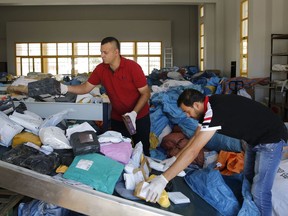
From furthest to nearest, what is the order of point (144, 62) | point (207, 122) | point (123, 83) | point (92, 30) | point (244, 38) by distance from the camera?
1. point (144, 62)
2. point (92, 30)
3. point (244, 38)
4. point (123, 83)
5. point (207, 122)

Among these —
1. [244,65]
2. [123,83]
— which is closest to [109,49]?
[123,83]

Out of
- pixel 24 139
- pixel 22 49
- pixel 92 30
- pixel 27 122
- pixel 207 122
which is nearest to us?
pixel 207 122

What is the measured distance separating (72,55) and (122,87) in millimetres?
12269

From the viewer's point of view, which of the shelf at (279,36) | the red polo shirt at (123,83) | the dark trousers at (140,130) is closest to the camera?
the red polo shirt at (123,83)

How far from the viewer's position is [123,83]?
2773mm

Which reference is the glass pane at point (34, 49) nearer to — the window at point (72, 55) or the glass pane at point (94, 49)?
the window at point (72, 55)

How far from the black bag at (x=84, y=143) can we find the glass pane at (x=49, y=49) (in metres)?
13.3

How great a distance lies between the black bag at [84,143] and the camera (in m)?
1.82

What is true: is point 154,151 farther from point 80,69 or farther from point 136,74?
point 80,69

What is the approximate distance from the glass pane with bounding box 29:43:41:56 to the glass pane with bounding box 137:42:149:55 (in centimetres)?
401

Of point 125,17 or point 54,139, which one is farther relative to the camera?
point 125,17

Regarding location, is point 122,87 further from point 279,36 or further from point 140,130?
point 279,36

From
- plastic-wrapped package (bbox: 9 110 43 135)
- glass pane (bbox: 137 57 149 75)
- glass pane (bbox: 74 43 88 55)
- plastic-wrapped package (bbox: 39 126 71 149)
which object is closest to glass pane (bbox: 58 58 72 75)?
glass pane (bbox: 74 43 88 55)

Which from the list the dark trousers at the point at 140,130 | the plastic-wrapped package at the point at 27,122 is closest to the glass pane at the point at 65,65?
the dark trousers at the point at 140,130
